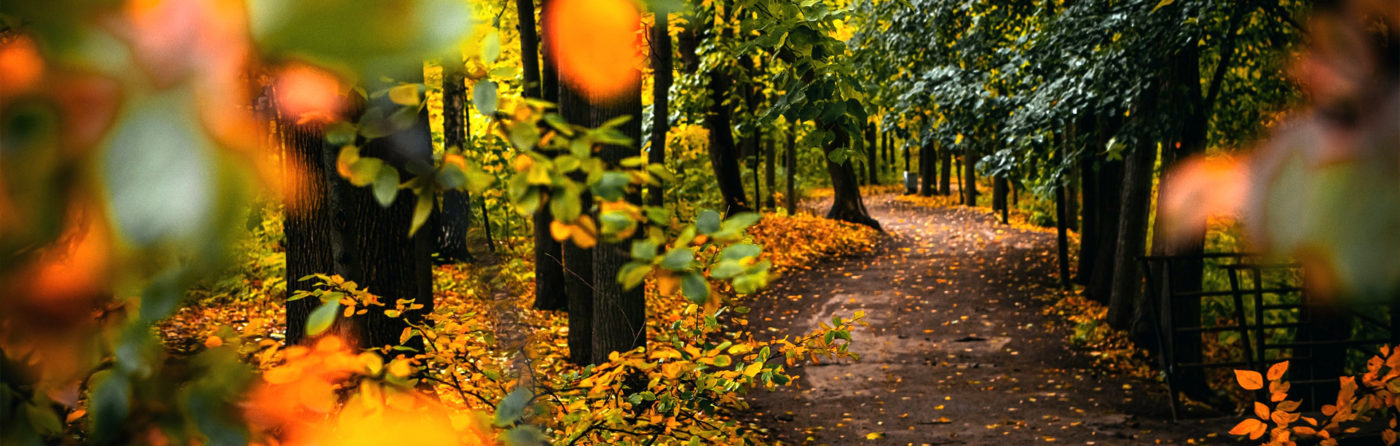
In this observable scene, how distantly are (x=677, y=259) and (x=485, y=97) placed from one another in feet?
1.01

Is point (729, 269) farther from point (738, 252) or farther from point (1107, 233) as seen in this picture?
point (1107, 233)

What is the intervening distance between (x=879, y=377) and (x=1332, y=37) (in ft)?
30.5

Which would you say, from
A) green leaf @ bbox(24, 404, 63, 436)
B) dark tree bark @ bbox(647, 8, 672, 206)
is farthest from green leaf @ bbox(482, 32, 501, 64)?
dark tree bark @ bbox(647, 8, 672, 206)

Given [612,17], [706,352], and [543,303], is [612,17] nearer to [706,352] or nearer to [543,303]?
[706,352]

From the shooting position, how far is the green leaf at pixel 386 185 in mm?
918

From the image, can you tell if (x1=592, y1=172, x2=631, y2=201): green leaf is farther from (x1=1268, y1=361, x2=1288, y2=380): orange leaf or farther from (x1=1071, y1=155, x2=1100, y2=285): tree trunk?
(x1=1071, y1=155, x2=1100, y2=285): tree trunk

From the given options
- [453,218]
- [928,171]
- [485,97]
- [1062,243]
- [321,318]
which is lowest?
[1062,243]

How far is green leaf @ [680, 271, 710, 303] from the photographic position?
0.90 metres

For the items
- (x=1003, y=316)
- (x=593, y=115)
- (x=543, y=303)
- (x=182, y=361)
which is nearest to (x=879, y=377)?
(x=1003, y=316)

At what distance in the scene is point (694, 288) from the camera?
3.01 feet

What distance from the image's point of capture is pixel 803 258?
15.7 metres

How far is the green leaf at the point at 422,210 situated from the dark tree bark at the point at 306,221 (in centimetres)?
419

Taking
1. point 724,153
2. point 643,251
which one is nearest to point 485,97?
point 643,251

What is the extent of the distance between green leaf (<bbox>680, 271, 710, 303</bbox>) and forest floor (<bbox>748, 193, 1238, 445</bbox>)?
6.66 m
